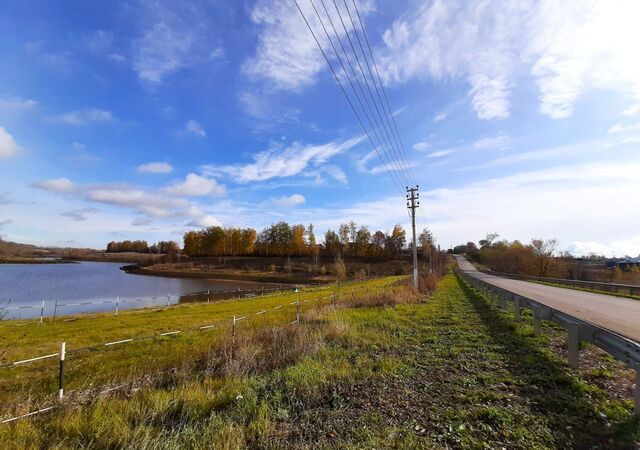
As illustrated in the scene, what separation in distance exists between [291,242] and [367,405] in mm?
126354

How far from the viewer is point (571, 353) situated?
7.03 meters

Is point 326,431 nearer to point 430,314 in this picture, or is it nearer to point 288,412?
point 288,412

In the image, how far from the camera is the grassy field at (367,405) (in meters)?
4.38

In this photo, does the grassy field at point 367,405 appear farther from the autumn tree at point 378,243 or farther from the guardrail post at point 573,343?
the autumn tree at point 378,243

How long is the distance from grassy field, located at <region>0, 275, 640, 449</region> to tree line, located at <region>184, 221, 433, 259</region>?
336 feet

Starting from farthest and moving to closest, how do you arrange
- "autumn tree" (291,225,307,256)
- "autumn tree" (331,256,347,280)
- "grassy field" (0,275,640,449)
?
1. "autumn tree" (291,225,307,256)
2. "autumn tree" (331,256,347,280)
3. "grassy field" (0,275,640,449)

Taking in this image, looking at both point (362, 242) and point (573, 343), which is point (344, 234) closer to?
point (362, 242)

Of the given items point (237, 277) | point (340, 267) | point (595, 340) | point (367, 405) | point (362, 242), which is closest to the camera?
point (367, 405)

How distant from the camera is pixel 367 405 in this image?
5.55m

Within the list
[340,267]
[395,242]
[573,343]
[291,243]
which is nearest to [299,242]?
[291,243]

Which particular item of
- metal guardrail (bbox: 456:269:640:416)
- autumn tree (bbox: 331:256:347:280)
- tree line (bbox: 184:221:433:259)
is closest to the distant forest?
tree line (bbox: 184:221:433:259)

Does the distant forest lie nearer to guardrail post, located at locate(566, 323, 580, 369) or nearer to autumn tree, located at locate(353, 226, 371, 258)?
autumn tree, located at locate(353, 226, 371, 258)

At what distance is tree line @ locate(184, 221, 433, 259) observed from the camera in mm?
122625

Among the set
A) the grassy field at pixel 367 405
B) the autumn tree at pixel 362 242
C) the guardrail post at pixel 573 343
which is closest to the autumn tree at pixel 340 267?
the grassy field at pixel 367 405
